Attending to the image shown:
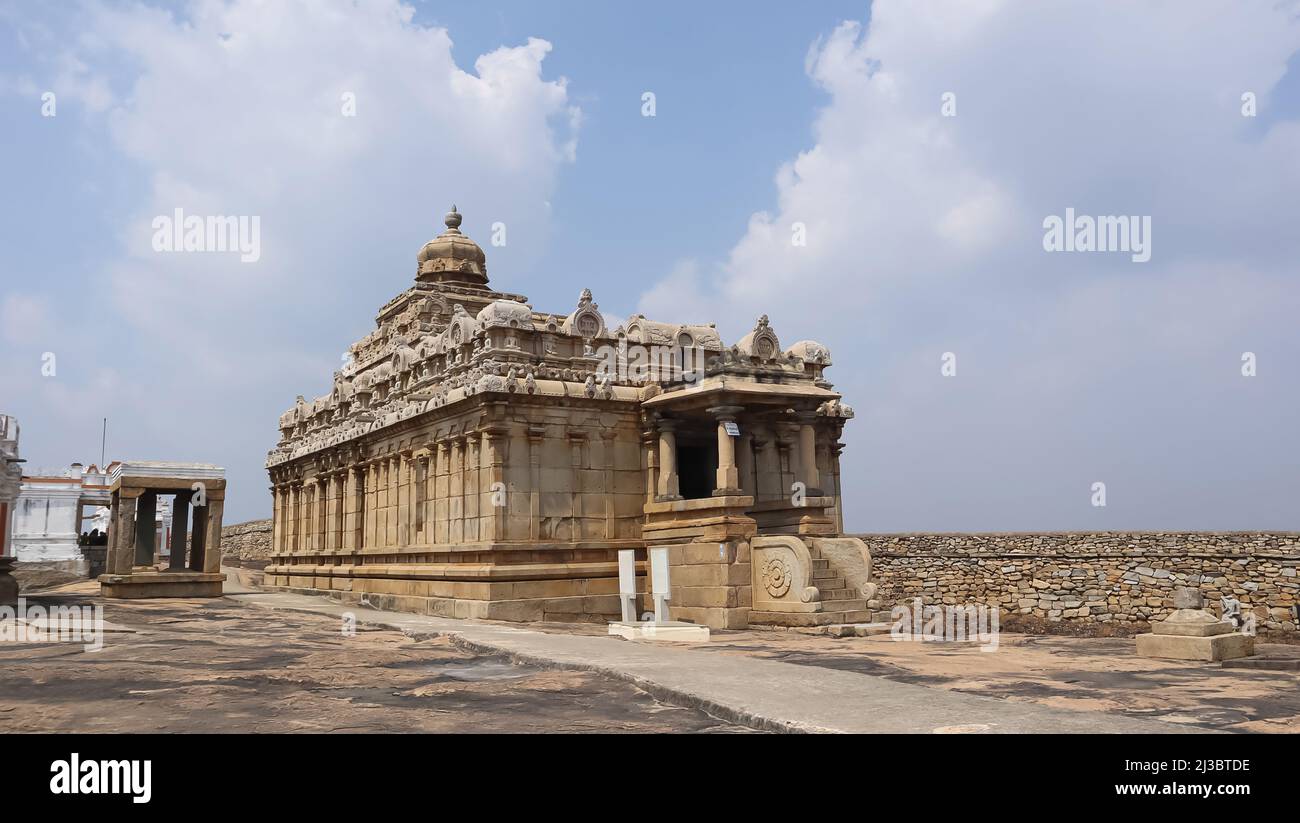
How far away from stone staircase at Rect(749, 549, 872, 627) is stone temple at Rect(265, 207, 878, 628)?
37 millimetres

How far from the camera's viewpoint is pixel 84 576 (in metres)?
44.3

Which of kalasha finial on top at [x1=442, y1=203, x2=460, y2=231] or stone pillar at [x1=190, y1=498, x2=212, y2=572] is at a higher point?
kalasha finial on top at [x1=442, y1=203, x2=460, y2=231]

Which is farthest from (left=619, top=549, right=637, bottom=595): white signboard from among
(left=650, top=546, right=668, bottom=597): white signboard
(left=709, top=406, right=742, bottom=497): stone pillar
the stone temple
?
(left=709, top=406, right=742, bottom=497): stone pillar

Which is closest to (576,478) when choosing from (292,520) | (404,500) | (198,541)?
(404,500)

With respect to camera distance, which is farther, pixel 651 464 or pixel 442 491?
pixel 442 491

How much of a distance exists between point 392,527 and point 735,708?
20.0 m

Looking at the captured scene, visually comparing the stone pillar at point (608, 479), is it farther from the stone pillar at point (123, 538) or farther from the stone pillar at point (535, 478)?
the stone pillar at point (123, 538)

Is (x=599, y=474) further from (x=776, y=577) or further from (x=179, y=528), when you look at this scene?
(x=179, y=528)

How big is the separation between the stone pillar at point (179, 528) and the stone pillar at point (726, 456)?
1746cm

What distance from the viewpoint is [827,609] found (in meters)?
17.9

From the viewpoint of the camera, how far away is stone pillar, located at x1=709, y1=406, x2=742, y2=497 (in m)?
19.6

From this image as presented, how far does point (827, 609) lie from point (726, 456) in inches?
154

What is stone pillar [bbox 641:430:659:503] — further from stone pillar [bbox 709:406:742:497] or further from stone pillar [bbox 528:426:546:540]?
stone pillar [bbox 528:426:546:540]

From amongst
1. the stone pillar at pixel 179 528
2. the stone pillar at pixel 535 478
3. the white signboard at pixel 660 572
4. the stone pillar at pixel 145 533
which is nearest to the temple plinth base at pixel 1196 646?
the white signboard at pixel 660 572
